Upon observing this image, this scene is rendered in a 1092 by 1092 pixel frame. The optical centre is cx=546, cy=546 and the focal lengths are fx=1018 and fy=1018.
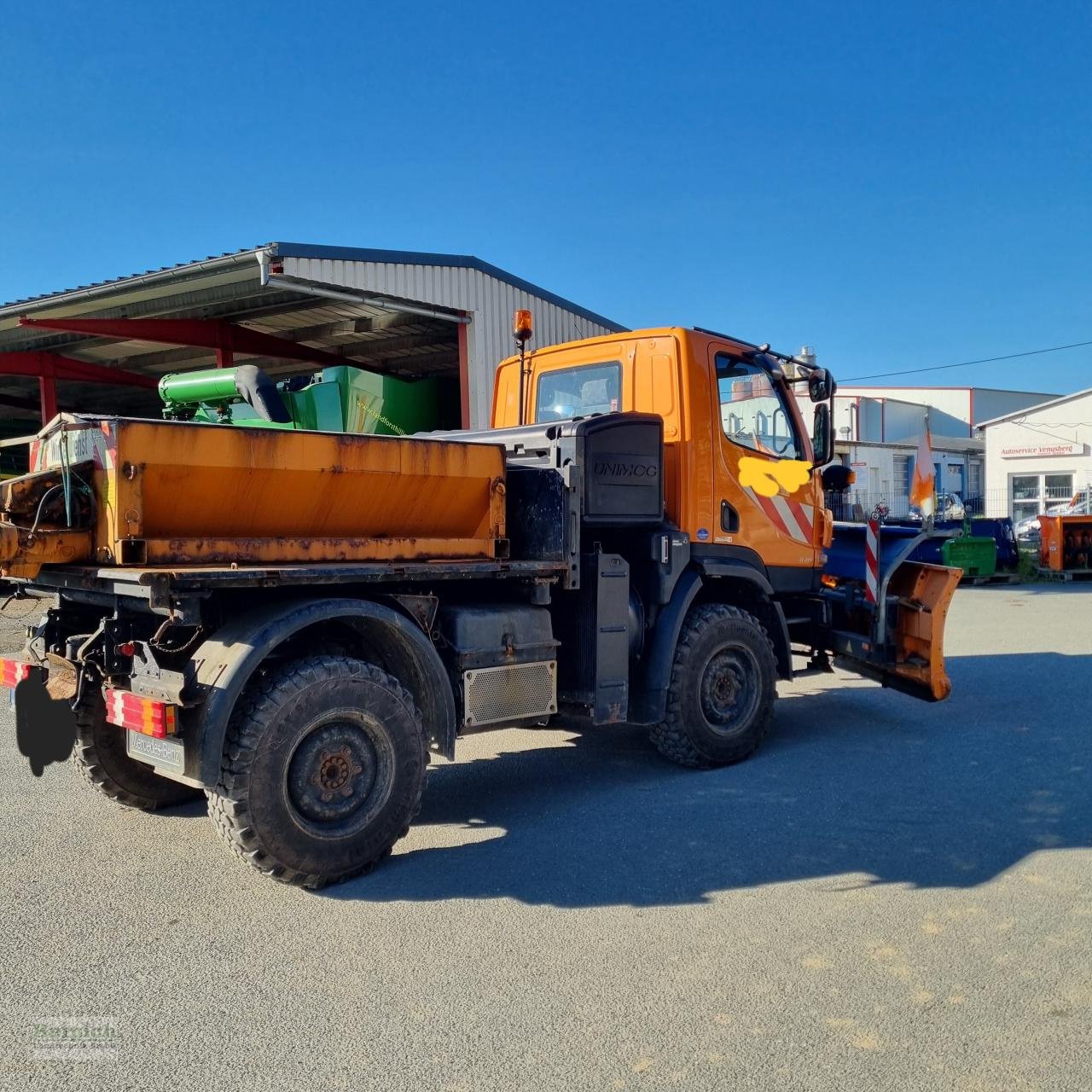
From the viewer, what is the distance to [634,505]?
6.05 m

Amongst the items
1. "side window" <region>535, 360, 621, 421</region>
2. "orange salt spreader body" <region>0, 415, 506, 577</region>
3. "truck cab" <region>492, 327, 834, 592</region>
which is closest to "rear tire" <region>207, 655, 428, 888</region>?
"orange salt spreader body" <region>0, 415, 506, 577</region>

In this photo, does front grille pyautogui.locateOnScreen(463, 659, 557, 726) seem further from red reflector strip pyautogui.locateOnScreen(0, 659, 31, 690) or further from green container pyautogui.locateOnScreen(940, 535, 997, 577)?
green container pyautogui.locateOnScreen(940, 535, 997, 577)

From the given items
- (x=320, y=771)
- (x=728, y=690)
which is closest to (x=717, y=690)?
(x=728, y=690)

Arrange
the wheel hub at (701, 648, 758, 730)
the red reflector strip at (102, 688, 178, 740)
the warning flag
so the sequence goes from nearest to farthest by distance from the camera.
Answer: the red reflector strip at (102, 688, 178, 740) < the wheel hub at (701, 648, 758, 730) < the warning flag

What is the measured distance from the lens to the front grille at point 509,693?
5164 millimetres

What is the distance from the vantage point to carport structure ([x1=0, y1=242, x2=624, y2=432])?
41.1ft

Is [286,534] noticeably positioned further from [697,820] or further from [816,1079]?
[816,1079]


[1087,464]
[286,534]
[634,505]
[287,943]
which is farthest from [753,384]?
[1087,464]

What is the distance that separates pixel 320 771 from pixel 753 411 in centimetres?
384

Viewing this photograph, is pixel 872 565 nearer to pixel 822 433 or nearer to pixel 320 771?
pixel 822 433

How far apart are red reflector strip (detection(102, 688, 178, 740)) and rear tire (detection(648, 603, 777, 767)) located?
10.3ft

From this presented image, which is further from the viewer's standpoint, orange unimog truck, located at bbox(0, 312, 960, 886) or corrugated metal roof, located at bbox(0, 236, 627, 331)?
corrugated metal roof, located at bbox(0, 236, 627, 331)

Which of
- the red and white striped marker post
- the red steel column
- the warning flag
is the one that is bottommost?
the red and white striped marker post

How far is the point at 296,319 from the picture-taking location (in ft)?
51.3
